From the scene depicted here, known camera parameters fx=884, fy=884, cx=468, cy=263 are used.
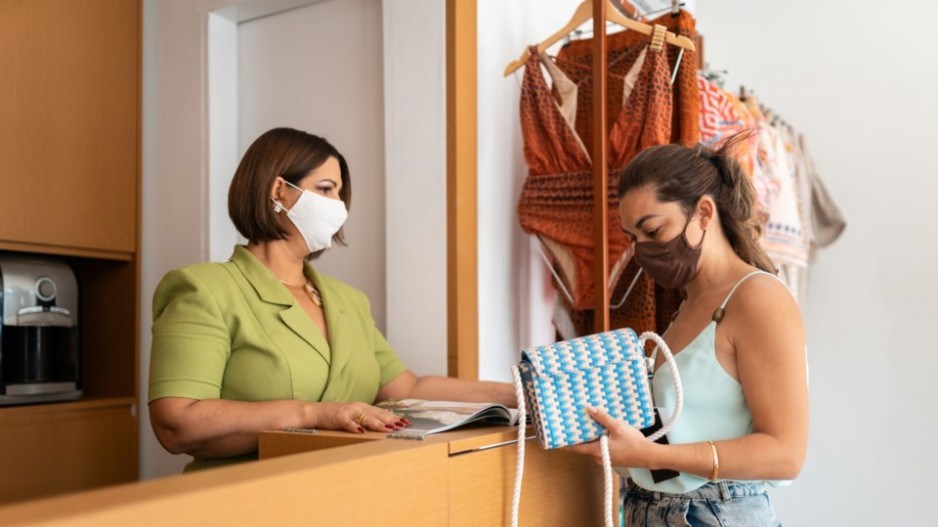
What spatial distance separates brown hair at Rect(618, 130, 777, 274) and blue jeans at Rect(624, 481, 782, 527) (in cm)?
36

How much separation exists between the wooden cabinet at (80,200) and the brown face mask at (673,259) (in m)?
1.64

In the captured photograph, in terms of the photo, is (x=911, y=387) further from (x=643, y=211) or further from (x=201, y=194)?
(x=201, y=194)

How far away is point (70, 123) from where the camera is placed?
2400 mm

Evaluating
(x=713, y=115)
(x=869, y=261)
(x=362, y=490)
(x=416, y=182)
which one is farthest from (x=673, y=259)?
(x=869, y=261)

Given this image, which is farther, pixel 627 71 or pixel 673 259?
pixel 627 71

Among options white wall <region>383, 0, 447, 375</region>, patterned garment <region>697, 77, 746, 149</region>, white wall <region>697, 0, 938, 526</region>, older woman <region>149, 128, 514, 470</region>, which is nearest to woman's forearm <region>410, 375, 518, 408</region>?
older woman <region>149, 128, 514, 470</region>

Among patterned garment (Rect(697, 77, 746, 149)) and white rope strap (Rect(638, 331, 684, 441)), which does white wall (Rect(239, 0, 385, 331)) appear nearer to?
patterned garment (Rect(697, 77, 746, 149))

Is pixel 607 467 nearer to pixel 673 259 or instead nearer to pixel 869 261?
pixel 673 259

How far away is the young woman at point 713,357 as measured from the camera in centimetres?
121

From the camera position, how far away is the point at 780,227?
2.80 metres

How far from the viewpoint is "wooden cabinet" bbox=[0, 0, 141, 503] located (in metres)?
2.26

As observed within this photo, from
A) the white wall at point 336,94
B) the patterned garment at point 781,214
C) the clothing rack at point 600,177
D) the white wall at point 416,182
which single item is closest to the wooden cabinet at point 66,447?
the white wall at point 336,94

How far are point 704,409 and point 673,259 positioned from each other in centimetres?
26

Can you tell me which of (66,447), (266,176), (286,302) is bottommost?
(66,447)
